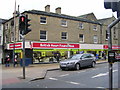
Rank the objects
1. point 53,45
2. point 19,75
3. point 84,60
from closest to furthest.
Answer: point 19,75 → point 84,60 → point 53,45

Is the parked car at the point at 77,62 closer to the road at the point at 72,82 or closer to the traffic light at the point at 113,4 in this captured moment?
the road at the point at 72,82

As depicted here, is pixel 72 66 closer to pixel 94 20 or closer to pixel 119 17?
pixel 119 17

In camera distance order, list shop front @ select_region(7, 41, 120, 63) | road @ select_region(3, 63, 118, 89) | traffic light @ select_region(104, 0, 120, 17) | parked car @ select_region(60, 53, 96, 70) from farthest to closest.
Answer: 1. shop front @ select_region(7, 41, 120, 63)
2. parked car @ select_region(60, 53, 96, 70)
3. road @ select_region(3, 63, 118, 89)
4. traffic light @ select_region(104, 0, 120, 17)

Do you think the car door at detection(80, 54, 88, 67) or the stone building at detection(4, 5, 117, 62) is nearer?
the car door at detection(80, 54, 88, 67)

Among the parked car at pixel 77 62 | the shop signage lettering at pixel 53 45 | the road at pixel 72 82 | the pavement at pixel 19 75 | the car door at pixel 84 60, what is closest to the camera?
the road at pixel 72 82

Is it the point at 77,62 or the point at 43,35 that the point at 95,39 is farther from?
the point at 77,62

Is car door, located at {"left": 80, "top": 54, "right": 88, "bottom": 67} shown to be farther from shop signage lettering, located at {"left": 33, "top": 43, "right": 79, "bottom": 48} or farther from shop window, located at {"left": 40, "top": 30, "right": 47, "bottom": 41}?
shop window, located at {"left": 40, "top": 30, "right": 47, "bottom": 41}

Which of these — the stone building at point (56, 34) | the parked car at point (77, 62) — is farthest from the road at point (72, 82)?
the stone building at point (56, 34)

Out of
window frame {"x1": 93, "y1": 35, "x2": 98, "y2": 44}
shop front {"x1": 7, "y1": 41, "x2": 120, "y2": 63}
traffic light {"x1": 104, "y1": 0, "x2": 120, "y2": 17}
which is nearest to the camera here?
traffic light {"x1": 104, "y1": 0, "x2": 120, "y2": 17}

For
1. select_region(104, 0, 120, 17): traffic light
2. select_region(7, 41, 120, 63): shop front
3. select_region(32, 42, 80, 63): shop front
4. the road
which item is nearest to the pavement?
the road

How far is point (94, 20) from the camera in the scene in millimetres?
35125

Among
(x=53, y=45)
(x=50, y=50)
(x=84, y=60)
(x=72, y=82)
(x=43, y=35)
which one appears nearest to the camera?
(x=72, y=82)

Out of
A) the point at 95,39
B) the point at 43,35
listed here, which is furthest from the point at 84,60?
the point at 95,39

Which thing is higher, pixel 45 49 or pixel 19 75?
pixel 45 49
